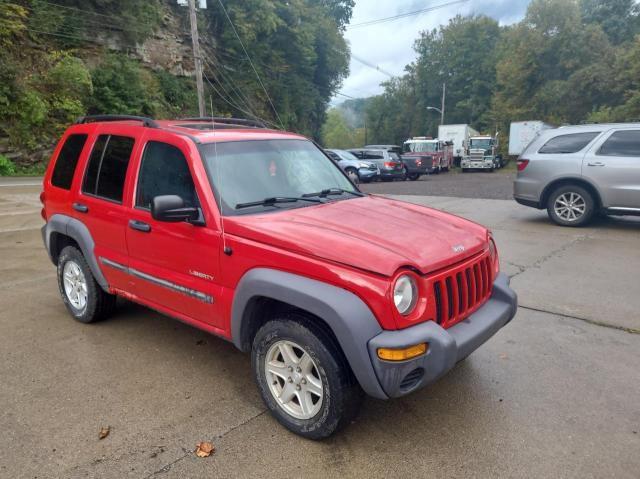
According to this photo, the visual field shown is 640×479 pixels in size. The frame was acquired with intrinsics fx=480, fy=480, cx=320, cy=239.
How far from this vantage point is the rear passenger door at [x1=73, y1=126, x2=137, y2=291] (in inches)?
148

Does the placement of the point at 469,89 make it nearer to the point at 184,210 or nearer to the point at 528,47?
the point at 528,47

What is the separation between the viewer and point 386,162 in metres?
23.2

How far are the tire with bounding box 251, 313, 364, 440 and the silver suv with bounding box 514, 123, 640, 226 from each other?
24.0ft

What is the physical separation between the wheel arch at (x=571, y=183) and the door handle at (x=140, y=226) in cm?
759

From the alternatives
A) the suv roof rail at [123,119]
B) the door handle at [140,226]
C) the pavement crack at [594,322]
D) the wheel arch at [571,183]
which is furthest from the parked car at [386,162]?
the door handle at [140,226]

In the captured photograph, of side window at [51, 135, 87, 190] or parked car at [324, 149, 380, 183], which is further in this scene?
parked car at [324, 149, 380, 183]

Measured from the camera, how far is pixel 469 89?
2509 inches

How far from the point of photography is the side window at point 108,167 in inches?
148

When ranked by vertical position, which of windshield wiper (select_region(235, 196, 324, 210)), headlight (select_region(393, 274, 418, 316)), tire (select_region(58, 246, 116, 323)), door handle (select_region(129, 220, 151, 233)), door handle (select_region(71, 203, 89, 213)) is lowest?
tire (select_region(58, 246, 116, 323))

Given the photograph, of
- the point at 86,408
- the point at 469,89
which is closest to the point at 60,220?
the point at 86,408

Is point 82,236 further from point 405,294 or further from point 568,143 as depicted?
point 568,143

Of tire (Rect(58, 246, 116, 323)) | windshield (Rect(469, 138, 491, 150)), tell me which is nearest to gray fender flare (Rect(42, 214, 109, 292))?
tire (Rect(58, 246, 116, 323))

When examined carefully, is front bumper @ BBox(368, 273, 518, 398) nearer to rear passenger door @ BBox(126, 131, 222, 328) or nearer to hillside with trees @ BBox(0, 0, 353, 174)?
rear passenger door @ BBox(126, 131, 222, 328)

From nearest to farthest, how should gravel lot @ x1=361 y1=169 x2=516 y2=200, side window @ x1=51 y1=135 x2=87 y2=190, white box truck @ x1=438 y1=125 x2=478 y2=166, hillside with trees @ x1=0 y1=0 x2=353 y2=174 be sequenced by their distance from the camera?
side window @ x1=51 y1=135 x2=87 y2=190
gravel lot @ x1=361 y1=169 x2=516 y2=200
hillside with trees @ x1=0 y1=0 x2=353 y2=174
white box truck @ x1=438 y1=125 x2=478 y2=166
